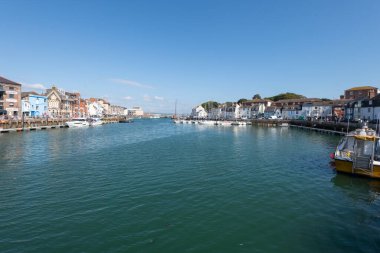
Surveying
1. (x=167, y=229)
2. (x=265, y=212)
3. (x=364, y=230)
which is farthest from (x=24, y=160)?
(x=364, y=230)

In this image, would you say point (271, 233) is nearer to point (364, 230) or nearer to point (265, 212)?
point (265, 212)

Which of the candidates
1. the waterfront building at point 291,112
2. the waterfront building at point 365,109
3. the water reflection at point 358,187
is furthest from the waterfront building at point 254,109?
the water reflection at point 358,187

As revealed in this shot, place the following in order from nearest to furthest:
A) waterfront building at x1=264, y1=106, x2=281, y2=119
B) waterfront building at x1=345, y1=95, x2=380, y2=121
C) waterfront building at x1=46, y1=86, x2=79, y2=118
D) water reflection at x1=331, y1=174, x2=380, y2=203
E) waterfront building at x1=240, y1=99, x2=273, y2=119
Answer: water reflection at x1=331, y1=174, x2=380, y2=203, waterfront building at x1=345, y1=95, x2=380, y2=121, waterfront building at x1=46, y1=86, x2=79, y2=118, waterfront building at x1=264, y1=106, x2=281, y2=119, waterfront building at x1=240, y1=99, x2=273, y2=119

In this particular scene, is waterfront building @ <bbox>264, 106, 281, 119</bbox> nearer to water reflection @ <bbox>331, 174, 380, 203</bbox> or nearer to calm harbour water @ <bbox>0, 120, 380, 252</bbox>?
calm harbour water @ <bbox>0, 120, 380, 252</bbox>

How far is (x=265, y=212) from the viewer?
1361cm

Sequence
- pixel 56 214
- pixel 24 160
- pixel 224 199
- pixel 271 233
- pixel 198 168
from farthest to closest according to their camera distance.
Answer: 1. pixel 24 160
2. pixel 198 168
3. pixel 224 199
4. pixel 56 214
5. pixel 271 233

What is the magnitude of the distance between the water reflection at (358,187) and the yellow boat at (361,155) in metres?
0.71

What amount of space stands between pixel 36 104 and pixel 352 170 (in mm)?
111263

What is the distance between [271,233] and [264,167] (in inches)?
572

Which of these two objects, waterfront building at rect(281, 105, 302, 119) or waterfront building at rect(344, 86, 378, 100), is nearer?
waterfront building at rect(344, 86, 378, 100)

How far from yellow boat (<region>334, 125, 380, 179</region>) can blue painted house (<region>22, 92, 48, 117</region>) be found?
107m

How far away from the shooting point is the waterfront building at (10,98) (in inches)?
2968

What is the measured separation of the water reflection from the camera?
16.7 meters

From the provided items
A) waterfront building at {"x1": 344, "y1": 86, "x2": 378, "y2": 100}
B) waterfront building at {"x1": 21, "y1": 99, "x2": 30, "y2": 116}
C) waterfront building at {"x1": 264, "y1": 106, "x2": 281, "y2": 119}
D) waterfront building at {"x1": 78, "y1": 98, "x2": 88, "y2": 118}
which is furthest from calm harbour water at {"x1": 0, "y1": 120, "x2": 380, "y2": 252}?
waterfront building at {"x1": 78, "y1": 98, "x2": 88, "y2": 118}
